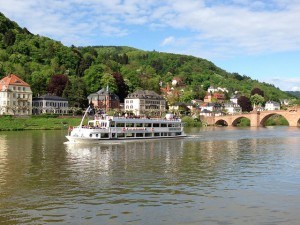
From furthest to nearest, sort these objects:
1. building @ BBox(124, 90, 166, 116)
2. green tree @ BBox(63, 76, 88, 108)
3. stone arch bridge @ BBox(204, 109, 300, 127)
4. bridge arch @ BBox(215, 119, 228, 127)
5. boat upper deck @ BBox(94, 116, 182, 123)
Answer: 1. bridge arch @ BBox(215, 119, 228, 127)
2. building @ BBox(124, 90, 166, 116)
3. stone arch bridge @ BBox(204, 109, 300, 127)
4. green tree @ BBox(63, 76, 88, 108)
5. boat upper deck @ BBox(94, 116, 182, 123)

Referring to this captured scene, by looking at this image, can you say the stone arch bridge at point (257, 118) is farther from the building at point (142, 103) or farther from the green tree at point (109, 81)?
the green tree at point (109, 81)

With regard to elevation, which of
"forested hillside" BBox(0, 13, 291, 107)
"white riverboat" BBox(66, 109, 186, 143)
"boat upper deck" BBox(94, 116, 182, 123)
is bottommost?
"white riverboat" BBox(66, 109, 186, 143)

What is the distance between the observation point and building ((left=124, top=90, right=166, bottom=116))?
146750mm

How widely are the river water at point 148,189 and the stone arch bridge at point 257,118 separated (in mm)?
90885

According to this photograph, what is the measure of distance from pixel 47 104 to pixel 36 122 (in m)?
24.1

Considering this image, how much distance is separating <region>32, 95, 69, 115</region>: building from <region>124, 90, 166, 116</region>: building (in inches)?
1119

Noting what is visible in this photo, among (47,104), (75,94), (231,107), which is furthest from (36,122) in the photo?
(231,107)

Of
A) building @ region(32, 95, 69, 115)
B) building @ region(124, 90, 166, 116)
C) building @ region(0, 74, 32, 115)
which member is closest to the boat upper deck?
building @ region(0, 74, 32, 115)

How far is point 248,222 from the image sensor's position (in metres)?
19.5

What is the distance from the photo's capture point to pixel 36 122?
98500 mm

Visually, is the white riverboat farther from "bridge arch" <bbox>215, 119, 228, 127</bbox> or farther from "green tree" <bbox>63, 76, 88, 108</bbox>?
"bridge arch" <bbox>215, 119, 228, 127</bbox>

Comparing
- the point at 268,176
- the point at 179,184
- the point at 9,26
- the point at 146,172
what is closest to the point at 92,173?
the point at 146,172

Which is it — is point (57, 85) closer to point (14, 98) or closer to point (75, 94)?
point (75, 94)

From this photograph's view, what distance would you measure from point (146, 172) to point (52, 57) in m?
157
